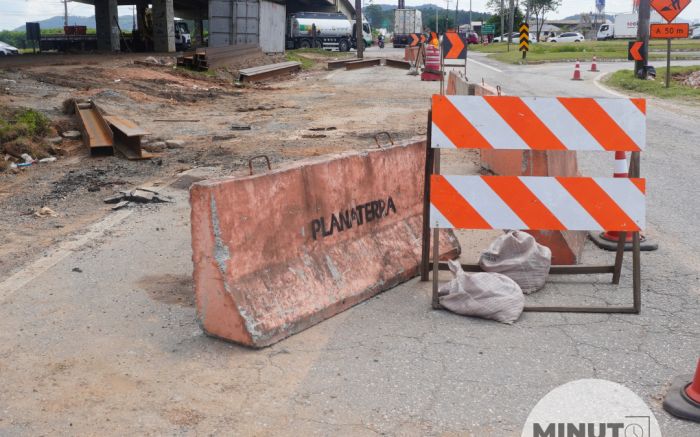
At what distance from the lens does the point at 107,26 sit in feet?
149

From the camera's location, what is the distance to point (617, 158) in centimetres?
A: 670

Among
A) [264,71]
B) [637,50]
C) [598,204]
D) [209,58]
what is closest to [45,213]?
[598,204]

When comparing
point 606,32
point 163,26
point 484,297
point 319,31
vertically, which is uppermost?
point 606,32

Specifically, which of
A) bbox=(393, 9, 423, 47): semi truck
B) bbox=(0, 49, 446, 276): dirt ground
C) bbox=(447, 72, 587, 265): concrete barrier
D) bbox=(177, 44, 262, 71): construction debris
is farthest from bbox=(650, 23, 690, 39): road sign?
bbox=(393, 9, 423, 47): semi truck

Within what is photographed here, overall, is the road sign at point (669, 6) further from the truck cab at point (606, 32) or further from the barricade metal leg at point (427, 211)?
the truck cab at point (606, 32)

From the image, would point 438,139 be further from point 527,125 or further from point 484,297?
point 484,297

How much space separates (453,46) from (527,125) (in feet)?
65.1

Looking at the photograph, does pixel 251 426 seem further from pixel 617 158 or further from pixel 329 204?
pixel 617 158

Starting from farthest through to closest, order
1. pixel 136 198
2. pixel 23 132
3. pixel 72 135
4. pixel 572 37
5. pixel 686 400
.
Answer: pixel 572 37 < pixel 72 135 < pixel 23 132 < pixel 136 198 < pixel 686 400

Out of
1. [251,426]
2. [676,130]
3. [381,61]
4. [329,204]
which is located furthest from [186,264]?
[381,61]

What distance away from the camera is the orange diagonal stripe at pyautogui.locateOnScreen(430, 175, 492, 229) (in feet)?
17.5

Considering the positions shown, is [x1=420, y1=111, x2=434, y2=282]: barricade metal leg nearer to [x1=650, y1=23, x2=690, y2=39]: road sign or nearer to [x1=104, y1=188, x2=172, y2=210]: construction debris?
[x1=104, y1=188, x2=172, y2=210]: construction debris

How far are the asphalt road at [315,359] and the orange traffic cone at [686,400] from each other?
61 mm

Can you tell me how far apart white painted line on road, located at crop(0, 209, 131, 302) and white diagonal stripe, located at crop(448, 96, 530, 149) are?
3623 mm
